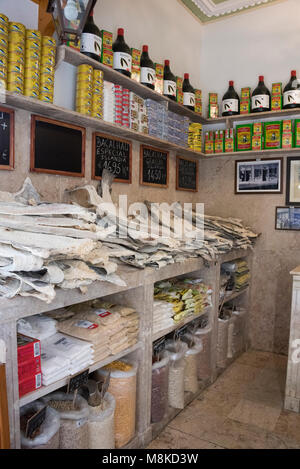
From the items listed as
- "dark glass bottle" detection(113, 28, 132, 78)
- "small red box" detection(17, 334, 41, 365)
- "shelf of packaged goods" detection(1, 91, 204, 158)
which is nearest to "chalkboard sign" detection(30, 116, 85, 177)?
"shelf of packaged goods" detection(1, 91, 204, 158)

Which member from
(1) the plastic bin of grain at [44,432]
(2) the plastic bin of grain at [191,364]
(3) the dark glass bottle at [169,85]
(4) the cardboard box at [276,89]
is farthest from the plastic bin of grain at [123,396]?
(4) the cardboard box at [276,89]

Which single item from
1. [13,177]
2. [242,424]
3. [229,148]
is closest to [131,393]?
[242,424]

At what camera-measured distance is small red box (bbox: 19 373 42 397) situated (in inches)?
51.8

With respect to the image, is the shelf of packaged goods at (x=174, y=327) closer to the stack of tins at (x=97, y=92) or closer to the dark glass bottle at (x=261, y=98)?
the stack of tins at (x=97, y=92)

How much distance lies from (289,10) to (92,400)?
4042mm

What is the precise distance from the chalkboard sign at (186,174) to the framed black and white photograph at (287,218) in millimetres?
966

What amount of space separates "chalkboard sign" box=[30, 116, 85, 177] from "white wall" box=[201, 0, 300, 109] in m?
2.26

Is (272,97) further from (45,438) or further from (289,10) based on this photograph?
(45,438)

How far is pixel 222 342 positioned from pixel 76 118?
2.25 m

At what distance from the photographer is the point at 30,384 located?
1.35 meters

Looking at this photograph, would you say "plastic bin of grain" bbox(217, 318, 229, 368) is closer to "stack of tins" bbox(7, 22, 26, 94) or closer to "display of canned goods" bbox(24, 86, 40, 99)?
"display of canned goods" bbox(24, 86, 40, 99)

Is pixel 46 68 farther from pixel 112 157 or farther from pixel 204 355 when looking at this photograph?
pixel 204 355

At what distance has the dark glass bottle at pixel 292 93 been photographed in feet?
11.0

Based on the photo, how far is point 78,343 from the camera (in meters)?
1.59
